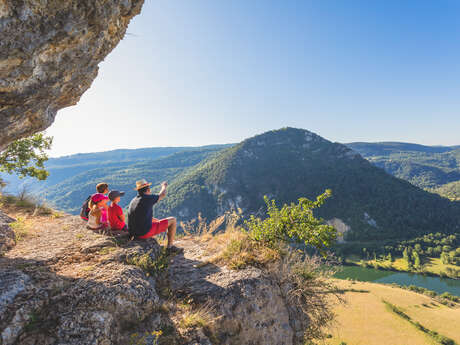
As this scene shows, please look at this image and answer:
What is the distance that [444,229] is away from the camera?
4481 inches

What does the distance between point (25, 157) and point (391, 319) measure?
256 ft

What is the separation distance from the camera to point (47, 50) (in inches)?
142

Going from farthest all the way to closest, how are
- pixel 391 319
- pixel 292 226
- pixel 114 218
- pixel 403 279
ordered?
1. pixel 403 279
2. pixel 391 319
3. pixel 114 218
4. pixel 292 226

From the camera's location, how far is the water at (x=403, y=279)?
81194 millimetres

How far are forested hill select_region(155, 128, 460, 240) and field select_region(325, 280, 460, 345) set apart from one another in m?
51.6

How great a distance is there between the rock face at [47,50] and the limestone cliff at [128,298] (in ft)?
9.34

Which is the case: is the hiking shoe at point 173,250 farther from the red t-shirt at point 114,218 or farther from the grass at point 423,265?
the grass at point 423,265

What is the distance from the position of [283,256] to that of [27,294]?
15.1ft

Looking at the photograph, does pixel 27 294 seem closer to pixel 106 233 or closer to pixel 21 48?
pixel 106 233

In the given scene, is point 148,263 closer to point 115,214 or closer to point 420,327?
point 115,214

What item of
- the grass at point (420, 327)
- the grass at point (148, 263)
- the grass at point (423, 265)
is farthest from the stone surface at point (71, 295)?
the grass at point (423, 265)

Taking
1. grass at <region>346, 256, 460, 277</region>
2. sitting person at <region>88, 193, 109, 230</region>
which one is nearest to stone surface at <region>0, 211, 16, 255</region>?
sitting person at <region>88, 193, 109, 230</region>

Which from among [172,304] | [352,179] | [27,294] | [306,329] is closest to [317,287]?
[306,329]

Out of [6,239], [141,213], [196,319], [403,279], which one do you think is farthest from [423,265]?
[6,239]
